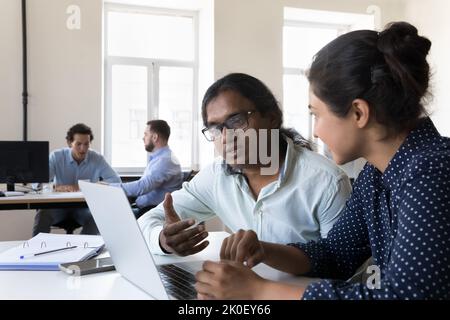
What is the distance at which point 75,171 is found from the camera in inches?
161

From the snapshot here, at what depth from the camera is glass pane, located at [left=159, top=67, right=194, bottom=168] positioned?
5.05 m

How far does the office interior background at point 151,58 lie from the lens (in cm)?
427

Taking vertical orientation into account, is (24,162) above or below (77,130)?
below

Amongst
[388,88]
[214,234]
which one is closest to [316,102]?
[388,88]

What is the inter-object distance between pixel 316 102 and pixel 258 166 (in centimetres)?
52

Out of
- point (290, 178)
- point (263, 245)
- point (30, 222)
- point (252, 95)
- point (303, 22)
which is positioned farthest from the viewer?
point (303, 22)

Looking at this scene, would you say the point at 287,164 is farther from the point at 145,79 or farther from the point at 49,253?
the point at 145,79

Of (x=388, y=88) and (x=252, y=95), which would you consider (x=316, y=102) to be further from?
(x=252, y=95)

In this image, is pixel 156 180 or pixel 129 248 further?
A: pixel 156 180

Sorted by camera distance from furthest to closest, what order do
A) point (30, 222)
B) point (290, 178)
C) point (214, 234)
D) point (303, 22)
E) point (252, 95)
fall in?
point (303, 22), point (30, 222), point (214, 234), point (252, 95), point (290, 178)

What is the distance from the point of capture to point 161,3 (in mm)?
4828

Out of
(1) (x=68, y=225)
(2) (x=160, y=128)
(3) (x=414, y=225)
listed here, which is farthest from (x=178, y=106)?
(3) (x=414, y=225)

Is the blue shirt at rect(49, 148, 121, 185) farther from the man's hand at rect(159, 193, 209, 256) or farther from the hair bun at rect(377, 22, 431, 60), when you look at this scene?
the hair bun at rect(377, 22, 431, 60)

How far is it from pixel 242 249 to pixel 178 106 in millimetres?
4183
